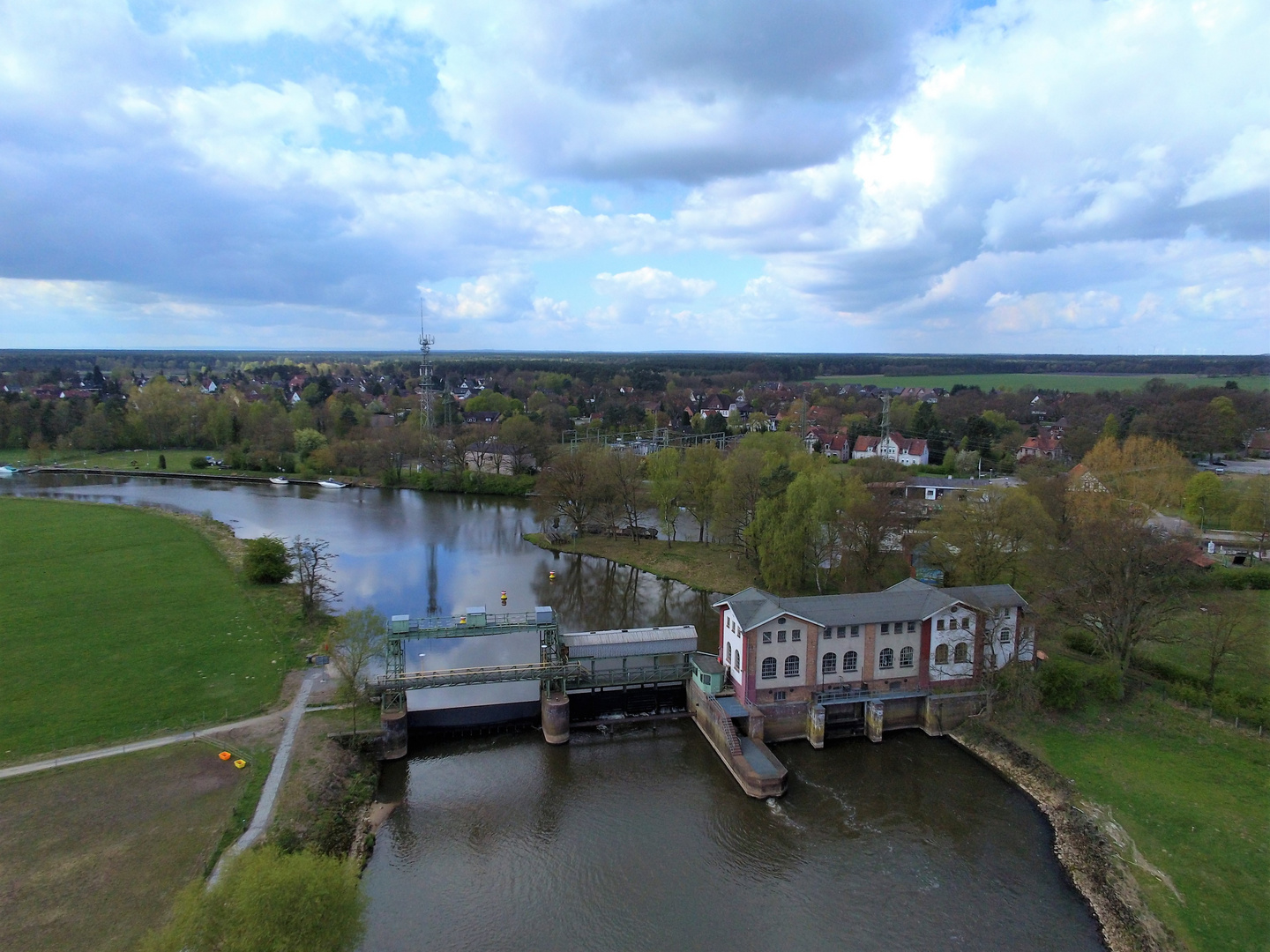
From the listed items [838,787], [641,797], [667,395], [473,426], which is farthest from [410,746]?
[667,395]

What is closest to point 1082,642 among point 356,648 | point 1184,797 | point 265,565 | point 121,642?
point 1184,797

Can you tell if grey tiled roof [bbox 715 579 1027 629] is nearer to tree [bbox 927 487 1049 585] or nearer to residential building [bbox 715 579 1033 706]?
residential building [bbox 715 579 1033 706]

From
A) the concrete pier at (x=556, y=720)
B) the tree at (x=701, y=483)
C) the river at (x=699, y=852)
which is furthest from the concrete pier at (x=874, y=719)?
the tree at (x=701, y=483)

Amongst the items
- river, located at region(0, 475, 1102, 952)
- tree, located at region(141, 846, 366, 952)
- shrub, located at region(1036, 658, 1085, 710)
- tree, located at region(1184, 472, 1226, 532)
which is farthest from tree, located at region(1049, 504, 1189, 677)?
tree, located at region(141, 846, 366, 952)

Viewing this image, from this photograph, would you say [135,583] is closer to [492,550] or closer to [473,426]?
[492,550]

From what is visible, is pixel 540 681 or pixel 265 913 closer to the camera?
pixel 265 913

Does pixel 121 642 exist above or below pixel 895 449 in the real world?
below

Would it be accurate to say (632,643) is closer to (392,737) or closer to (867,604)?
(867,604)
